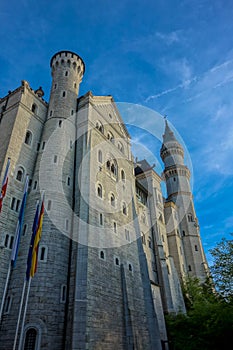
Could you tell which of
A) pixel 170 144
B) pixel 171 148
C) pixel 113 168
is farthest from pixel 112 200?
pixel 170 144

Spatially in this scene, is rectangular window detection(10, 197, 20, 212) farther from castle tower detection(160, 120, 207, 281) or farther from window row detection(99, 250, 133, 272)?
castle tower detection(160, 120, 207, 281)

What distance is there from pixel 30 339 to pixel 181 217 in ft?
129

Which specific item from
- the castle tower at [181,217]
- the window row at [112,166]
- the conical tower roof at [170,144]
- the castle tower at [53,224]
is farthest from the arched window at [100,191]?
the conical tower roof at [170,144]

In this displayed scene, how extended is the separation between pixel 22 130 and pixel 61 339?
1840cm

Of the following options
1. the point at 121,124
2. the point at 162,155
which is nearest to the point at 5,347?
the point at 121,124

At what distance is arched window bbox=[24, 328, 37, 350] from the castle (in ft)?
0.22

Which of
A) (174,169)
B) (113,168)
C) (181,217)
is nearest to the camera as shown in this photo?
(113,168)

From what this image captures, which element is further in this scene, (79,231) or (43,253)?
(79,231)

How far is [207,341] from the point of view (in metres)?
22.0

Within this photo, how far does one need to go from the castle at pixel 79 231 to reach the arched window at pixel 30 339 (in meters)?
0.07

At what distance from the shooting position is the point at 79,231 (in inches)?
896

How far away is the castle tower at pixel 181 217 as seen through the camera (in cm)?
4512

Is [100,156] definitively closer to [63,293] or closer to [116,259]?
[116,259]

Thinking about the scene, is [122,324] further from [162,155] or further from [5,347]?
[162,155]
